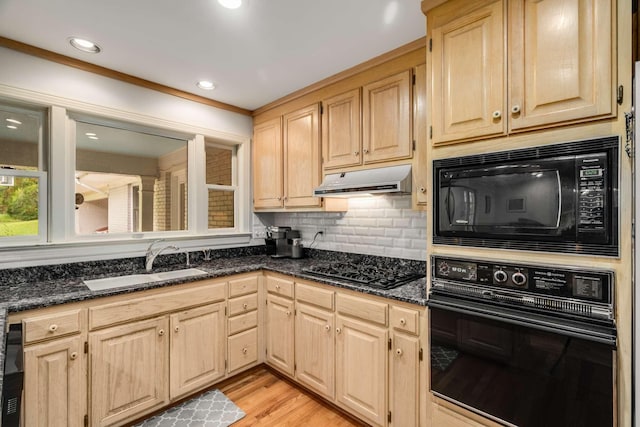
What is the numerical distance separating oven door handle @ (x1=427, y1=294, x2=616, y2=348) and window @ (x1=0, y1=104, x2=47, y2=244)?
2759mm

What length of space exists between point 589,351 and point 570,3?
1409mm

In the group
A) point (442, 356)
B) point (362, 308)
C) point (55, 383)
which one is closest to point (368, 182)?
point (362, 308)

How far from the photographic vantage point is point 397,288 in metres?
1.99

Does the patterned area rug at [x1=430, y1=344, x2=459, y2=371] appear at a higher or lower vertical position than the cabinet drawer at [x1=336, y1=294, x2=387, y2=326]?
lower

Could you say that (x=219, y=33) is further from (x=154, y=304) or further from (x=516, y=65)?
(x=154, y=304)

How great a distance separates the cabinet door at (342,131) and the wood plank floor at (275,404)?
1.88m

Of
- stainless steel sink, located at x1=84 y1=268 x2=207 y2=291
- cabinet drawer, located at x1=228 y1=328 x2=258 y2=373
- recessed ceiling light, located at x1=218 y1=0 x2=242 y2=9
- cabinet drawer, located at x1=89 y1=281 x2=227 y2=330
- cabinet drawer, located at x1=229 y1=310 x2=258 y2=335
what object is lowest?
cabinet drawer, located at x1=228 y1=328 x2=258 y2=373

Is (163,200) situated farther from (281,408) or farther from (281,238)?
(281,408)

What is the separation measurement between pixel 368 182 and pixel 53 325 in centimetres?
213

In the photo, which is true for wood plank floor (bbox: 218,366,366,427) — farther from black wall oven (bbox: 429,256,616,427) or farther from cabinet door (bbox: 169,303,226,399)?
black wall oven (bbox: 429,256,616,427)

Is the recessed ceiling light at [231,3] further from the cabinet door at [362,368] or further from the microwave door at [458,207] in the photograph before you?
the cabinet door at [362,368]

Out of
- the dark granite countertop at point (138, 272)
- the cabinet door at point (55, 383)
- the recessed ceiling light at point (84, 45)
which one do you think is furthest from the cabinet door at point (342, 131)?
the cabinet door at point (55, 383)

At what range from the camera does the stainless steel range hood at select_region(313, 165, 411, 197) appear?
2107 millimetres

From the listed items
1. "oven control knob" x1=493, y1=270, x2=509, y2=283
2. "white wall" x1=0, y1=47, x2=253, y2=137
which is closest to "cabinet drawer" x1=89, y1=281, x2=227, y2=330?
"white wall" x1=0, y1=47, x2=253, y2=137
